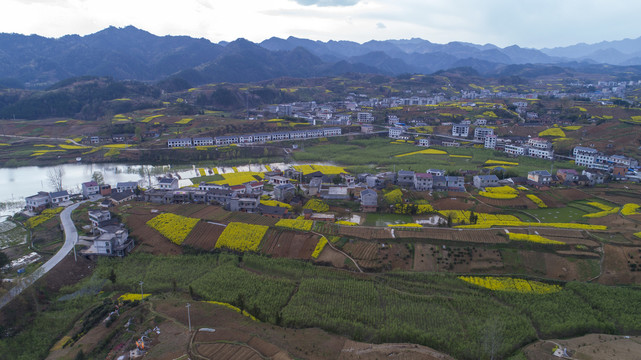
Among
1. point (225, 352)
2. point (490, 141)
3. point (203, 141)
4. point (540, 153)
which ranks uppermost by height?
point (203, 141)

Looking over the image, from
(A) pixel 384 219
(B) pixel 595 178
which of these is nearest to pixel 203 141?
(A) pixel 384 219

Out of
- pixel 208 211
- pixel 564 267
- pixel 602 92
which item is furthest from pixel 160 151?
pixel 602 92

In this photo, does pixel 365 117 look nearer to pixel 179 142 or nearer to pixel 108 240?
pixel 179 142

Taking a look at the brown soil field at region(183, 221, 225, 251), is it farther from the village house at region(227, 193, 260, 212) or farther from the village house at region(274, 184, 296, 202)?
the village house at region(274, 184, 296, 202)

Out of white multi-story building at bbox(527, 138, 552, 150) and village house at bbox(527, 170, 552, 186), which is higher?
white multi-story building at bbox(527, 138, 552, 150)

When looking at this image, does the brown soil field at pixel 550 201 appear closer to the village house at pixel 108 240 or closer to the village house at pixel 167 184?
the village house at pixel 108 240

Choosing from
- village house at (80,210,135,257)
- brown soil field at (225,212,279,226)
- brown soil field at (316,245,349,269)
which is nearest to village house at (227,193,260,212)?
brown soil field at (225,212,279,226)
